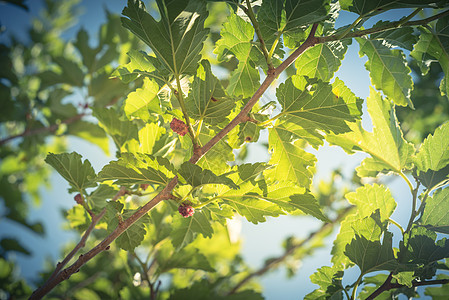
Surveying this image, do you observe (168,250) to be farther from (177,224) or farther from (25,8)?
(25,8)

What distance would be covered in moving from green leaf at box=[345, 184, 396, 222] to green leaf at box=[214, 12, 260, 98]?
1.02ft

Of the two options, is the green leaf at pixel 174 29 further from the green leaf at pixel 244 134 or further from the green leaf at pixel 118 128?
the green leaf at pixel 118 128

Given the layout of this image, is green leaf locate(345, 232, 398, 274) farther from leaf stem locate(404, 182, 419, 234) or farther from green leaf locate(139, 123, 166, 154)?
green leaf locate(139, 123, 166, 154)

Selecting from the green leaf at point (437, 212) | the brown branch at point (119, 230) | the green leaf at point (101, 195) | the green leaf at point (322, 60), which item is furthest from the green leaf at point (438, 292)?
the green leaf at point (101, 195)

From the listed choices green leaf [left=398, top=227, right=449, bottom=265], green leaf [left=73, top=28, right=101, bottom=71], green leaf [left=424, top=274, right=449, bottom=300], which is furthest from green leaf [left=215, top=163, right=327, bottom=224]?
green leaf [left=73, top=28, right=101, bottom=71]

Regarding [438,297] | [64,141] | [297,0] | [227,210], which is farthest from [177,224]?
[64,141]

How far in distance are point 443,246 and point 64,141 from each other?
2.72m

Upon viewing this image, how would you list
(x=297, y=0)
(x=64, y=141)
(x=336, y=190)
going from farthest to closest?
1. (x=64, y=141)
2. (x=336, y=190)
3. (x=297, y=0)

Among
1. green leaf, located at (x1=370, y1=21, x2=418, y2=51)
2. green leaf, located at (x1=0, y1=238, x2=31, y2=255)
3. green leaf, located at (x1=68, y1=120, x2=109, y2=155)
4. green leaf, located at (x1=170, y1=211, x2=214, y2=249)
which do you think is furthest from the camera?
green leaf, located at (x1=0, y1=238, x2=31, y2=255)

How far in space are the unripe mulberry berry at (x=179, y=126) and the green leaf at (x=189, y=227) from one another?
195 mm

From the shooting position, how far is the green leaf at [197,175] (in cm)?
44

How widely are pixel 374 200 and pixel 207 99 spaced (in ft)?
1.32

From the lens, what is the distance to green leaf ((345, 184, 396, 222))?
2.05 feet

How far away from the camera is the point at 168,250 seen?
1020 millimetres
